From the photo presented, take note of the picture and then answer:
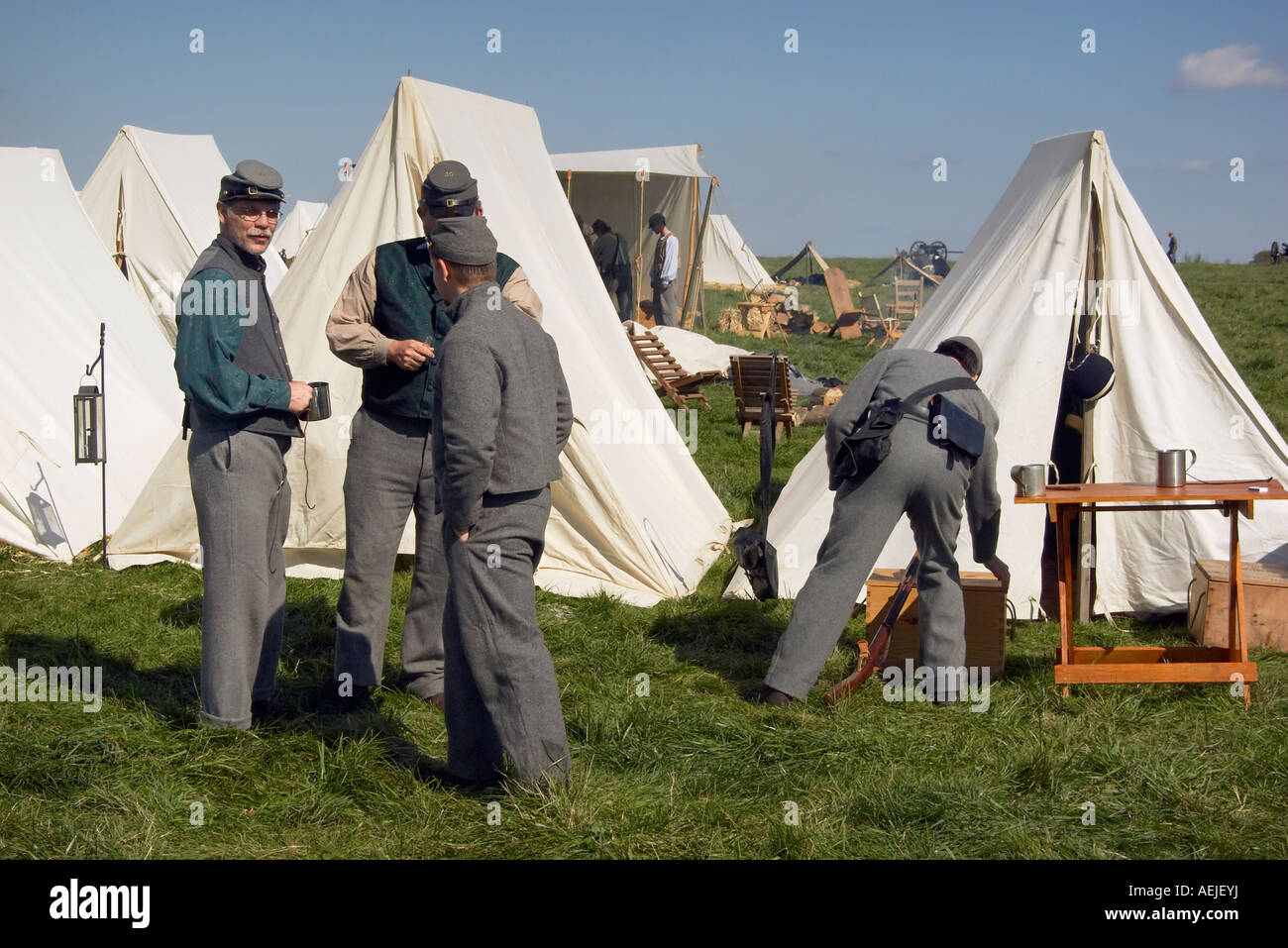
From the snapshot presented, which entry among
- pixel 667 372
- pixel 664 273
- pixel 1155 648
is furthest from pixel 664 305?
pixel 1155 648

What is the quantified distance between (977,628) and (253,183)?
3022 millimetres

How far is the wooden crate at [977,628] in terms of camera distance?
4.66m

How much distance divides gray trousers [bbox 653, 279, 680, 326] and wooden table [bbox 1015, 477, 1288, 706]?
12360 mm

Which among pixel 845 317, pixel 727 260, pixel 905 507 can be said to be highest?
pixel 727 260

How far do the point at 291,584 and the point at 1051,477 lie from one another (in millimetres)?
3673

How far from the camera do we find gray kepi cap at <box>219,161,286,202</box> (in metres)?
3.69

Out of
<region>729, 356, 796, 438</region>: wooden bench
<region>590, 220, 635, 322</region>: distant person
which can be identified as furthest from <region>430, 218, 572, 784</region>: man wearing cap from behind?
<region>590, 220, 635, 322</region>: distant person

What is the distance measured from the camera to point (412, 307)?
409 cm

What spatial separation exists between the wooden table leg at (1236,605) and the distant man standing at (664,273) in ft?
39.9

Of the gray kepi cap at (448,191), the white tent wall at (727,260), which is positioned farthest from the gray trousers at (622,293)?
the gray kepi cap at (448,191)

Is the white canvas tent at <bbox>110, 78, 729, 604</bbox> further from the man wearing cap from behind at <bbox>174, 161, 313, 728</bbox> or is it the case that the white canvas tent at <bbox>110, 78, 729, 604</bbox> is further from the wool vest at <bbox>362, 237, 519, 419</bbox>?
the man wearing cap from behind at <bbox>174, 161, 313, 728</bbox>

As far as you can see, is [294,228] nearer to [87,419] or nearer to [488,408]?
[87,419]

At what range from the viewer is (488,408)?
124 inches
